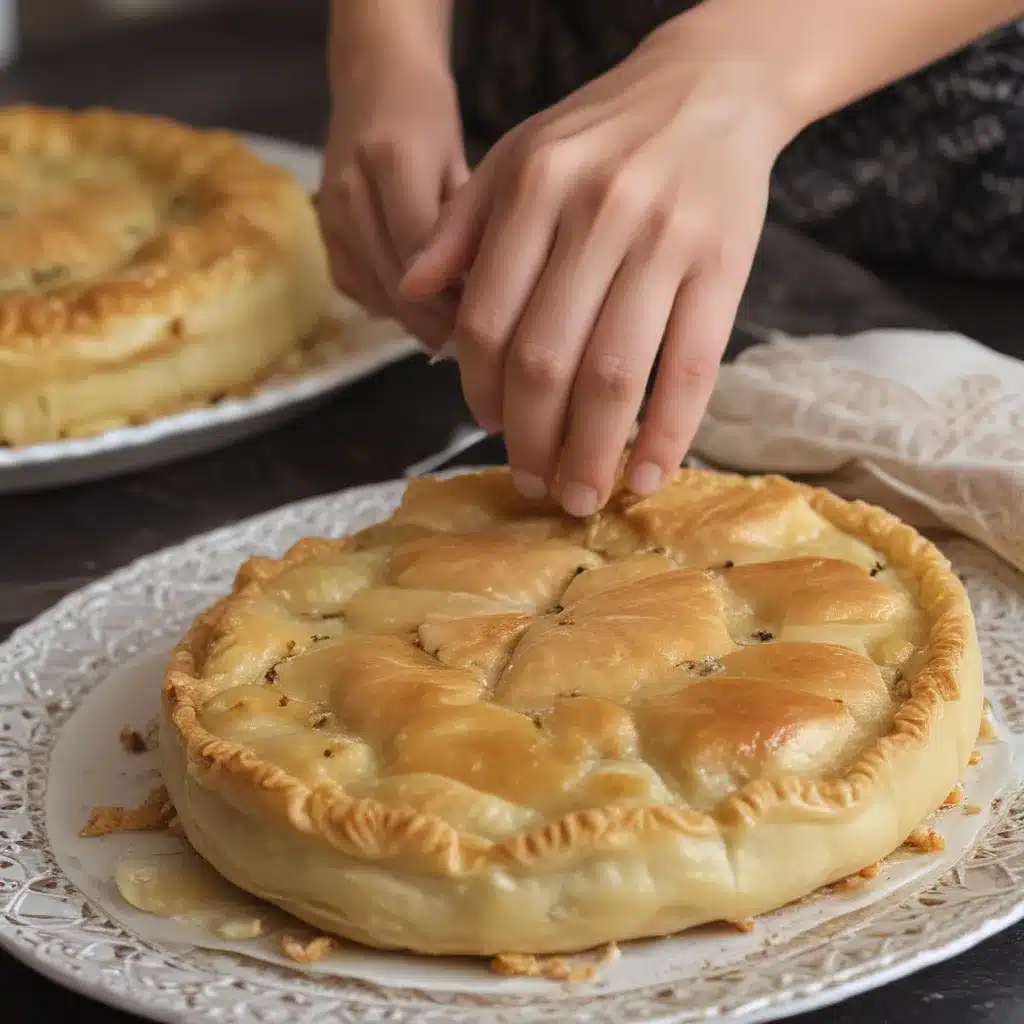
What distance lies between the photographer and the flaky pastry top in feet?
3.97

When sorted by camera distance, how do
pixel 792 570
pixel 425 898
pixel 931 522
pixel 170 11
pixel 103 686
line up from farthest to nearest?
1. pixel 170 11
2. pixel 931 522
3. pixel 103 686
4. pixel 792 570
5. pixel 425 898

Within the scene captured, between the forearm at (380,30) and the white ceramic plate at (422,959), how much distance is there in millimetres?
1050

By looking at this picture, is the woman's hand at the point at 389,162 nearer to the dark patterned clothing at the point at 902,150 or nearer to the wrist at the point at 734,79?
the wrist at the point at 734,79

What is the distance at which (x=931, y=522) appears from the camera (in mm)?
1896

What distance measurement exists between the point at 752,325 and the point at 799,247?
307 mm

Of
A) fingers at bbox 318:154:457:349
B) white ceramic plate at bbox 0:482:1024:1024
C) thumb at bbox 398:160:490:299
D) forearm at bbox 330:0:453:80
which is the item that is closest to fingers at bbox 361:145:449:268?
fingers at bbox 318:154:457:349

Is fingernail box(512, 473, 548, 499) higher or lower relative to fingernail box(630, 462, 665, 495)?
lower

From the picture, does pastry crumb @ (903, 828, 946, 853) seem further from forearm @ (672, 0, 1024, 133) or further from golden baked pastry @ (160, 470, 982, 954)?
forearm @ (672, 0, 1024, 133)

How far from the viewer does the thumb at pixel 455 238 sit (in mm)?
1583

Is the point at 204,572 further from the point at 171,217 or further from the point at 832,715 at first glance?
the point at 171,217

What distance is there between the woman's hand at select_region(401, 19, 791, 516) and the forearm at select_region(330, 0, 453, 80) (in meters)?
0.65

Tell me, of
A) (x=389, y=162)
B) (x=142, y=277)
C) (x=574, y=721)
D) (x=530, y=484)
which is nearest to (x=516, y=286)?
(x=530, y=484)

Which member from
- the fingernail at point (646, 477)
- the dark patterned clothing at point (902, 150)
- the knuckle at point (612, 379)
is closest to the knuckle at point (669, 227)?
the knuckle at point (612, 379)

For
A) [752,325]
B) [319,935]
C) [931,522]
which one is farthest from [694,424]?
[752,325]
